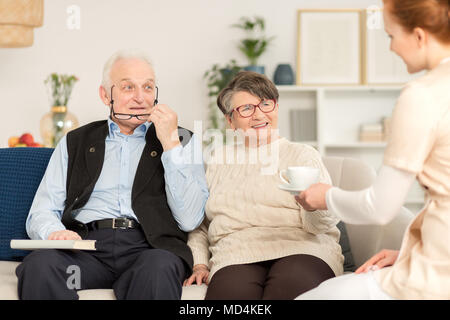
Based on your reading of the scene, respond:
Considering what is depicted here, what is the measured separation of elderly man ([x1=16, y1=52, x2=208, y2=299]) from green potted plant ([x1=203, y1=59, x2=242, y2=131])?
8.21ft

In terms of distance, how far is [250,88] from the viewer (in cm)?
221

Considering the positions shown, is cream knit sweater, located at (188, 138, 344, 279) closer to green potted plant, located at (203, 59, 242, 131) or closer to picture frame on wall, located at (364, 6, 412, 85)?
green potted plant, located at (203, 59, 242, 131)

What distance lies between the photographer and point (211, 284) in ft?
6.17

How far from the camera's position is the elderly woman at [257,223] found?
184 cm

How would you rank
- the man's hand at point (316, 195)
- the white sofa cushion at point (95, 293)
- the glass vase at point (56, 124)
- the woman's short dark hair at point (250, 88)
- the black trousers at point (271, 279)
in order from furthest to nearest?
1. the glass vase at point (56, 124)
2. the woman's short dark hair at point (250, 88)
3. the white sofa cushion at point (95, 293)
4. the black trousers at point (271, 279)
5. the man's hand at point (316, 195)

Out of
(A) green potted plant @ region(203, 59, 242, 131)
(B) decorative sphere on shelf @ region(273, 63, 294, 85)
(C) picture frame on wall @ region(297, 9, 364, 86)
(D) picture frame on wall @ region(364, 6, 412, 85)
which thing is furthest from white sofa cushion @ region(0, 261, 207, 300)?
(D) picture frame on wall @ region(364, 6, 412, 85)

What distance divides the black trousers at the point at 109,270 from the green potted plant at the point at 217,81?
113 inches

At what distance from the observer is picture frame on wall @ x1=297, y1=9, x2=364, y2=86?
4953 millimetres

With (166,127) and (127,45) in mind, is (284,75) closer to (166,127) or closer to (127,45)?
(127,45)

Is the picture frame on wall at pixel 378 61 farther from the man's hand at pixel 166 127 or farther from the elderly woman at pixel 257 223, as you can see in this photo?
the man's hand at pixel 166 127

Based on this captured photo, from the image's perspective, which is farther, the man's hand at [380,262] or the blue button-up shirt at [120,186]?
the blue button-up shirt at [120,186]

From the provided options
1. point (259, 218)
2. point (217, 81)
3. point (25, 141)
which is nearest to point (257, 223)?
point (259, 218)

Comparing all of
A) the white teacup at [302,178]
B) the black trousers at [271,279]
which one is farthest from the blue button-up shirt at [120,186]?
the white teacup at [302,178]

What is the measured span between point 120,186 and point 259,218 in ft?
1.73
